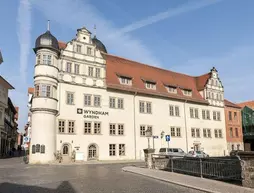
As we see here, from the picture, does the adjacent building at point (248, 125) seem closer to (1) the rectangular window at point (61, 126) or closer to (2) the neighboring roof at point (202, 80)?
(2) the neighboring roof at point (202, 80)

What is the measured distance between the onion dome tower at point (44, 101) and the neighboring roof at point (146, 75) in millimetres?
7776

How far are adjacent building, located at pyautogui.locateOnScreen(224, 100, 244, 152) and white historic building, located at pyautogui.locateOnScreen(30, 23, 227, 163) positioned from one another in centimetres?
452

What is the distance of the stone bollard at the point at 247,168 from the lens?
11.6 m

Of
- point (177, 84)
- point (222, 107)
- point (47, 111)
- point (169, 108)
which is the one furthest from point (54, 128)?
point (222, 107)

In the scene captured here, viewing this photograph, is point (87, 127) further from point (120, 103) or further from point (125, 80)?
point (125, 80)

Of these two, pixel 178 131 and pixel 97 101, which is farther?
pixel 178 131

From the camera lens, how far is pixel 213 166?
589 inches

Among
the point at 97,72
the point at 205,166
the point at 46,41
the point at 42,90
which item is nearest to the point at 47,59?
the point at 46,41

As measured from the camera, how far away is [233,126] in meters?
50.3

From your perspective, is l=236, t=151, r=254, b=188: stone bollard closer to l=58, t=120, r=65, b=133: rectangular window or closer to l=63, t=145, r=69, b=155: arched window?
l=63, t=145, r=69, b=155: arched window

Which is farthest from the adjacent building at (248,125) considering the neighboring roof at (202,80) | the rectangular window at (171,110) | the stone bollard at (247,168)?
the stone bollard at (247,168)

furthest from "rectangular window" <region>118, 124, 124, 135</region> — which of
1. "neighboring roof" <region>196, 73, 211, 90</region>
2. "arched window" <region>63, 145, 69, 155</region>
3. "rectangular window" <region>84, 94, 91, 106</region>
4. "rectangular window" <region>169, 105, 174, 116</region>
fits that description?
"neighboring roof" <region>196, 73, 211, 90</region>

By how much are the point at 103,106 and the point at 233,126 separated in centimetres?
2864

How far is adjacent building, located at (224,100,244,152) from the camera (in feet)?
161
